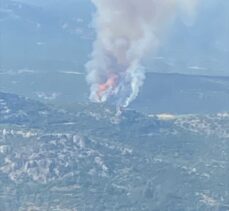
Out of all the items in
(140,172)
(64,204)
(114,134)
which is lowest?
(64,204)

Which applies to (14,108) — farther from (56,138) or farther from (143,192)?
(143,192)

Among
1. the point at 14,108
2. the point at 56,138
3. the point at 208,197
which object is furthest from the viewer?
the point at 14,108

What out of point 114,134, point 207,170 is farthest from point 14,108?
point 207,170

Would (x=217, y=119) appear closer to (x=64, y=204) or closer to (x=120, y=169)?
(x=120, y=169)

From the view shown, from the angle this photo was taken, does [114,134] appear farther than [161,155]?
Yes

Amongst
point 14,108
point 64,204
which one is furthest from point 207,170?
point 14,108

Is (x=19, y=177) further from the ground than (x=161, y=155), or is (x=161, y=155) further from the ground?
(x=161, y=155)

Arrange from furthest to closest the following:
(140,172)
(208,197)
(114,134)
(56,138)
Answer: (114,134) < (56,138) < (140,172) < (208,197)
